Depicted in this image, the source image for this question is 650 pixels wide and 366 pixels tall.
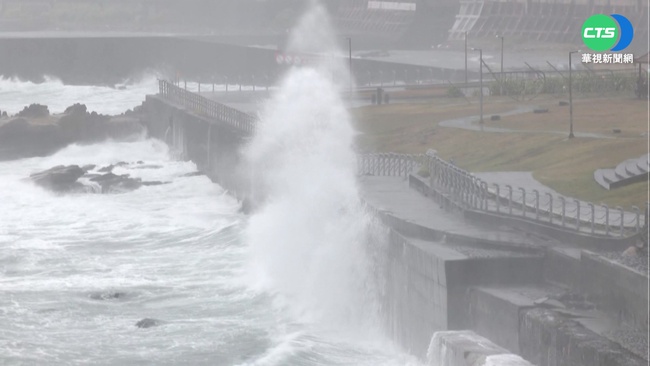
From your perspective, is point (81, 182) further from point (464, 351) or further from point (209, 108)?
point (464, 351)

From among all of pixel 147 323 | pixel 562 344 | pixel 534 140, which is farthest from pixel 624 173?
pixel 147 323

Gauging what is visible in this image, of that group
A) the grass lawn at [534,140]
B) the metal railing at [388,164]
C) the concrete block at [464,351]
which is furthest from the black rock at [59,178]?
the concrete block at [464,351]

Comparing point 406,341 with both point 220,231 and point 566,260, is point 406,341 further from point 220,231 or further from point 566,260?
point 220,231

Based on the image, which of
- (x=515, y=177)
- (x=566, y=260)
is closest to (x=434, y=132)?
(x=515, y=177)

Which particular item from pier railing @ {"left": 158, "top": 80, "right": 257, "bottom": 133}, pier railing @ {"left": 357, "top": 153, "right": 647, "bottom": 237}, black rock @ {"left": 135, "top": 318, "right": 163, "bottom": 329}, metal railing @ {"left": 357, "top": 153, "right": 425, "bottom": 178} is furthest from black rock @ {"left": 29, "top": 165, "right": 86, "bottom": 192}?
black rock @ {"left": 135, "top": 318, "right": 163, "bottom": 329}

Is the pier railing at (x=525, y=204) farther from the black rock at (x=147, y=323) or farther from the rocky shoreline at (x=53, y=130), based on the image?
the rocky shoreline at (x=53, y=130)
